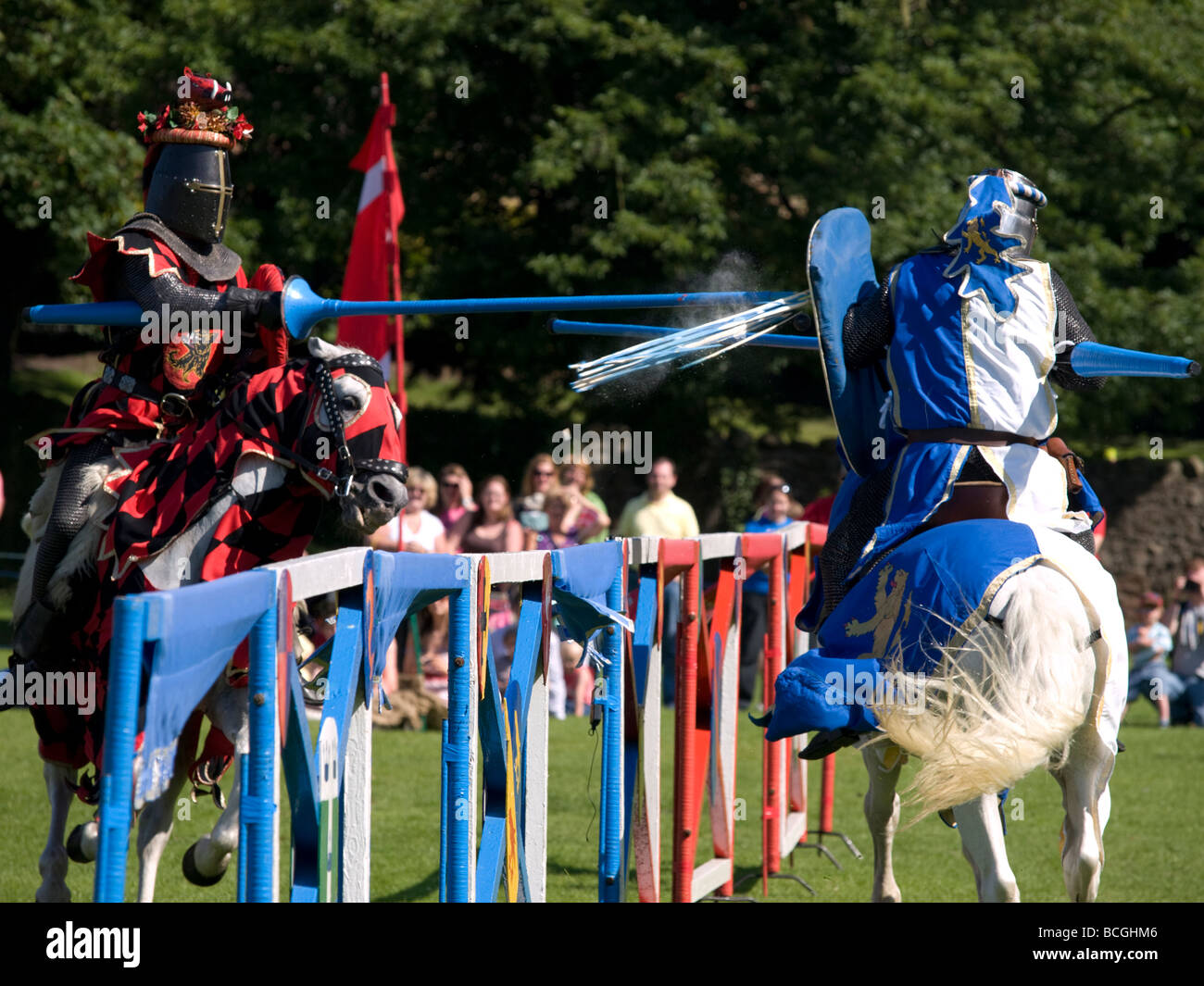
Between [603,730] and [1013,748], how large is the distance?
51.7 inches

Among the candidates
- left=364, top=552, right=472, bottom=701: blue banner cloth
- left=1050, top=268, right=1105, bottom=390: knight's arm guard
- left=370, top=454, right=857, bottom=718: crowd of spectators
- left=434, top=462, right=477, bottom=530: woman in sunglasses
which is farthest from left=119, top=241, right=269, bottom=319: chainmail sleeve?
left=434, top=462, right=477, bottom=530: woman in sunglasses

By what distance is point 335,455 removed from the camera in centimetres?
430

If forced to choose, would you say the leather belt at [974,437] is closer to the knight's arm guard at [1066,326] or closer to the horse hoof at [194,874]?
the knight's arm guard at [1066,326]

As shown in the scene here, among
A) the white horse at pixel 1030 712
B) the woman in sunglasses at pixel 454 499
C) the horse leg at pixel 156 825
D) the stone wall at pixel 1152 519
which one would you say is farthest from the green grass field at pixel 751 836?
the stone wall at pixel 1152 519

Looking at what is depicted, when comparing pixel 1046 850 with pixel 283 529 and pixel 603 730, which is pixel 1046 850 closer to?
pixel 603 730

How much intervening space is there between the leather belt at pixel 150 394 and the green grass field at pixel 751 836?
4.14 ft

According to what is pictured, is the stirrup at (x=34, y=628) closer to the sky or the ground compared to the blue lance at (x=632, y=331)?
closer to the ground

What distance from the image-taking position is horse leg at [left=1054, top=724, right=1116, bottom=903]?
13.5ft

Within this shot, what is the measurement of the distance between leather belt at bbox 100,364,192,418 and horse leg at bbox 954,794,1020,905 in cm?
261

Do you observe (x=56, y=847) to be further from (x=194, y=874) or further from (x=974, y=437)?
(x=974, y=437)

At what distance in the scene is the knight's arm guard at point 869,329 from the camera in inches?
188

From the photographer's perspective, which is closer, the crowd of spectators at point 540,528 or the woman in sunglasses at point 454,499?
the crowd of spectators at point 540,528

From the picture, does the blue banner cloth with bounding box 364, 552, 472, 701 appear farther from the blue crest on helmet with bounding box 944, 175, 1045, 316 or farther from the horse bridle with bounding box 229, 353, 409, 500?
the blue crest on helmet with bounding box 944, 175, 1045, 316
